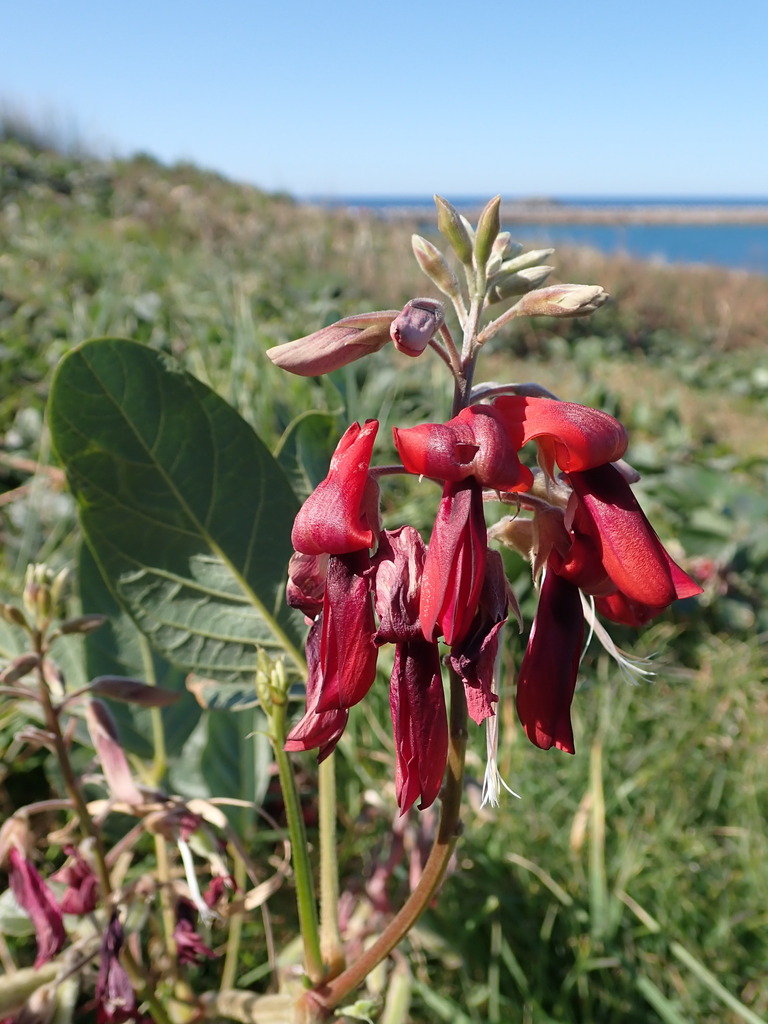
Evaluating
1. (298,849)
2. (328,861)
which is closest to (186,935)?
(328,861)

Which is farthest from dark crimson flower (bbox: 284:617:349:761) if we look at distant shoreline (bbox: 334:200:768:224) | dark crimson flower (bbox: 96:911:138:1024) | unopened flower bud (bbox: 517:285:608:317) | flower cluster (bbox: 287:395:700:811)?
distant shoreline (bbox: 334:200:768:224)

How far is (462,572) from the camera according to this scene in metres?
0.51

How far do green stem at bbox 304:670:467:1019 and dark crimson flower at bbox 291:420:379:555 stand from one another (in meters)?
0.13

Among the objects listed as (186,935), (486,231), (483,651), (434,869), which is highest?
(486,231)

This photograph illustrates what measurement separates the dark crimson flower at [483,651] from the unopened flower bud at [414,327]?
16 cm

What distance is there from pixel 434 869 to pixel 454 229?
509 mm

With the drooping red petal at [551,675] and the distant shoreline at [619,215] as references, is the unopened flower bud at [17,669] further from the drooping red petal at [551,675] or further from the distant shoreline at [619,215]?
the distant shoreline at [619,215]

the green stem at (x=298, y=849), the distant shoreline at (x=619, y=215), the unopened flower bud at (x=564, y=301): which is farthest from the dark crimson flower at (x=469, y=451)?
the distant shoreline at (x=619, y=215)

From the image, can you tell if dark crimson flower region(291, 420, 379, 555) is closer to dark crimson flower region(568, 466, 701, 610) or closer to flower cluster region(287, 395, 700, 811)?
flower cluster region(287, 395, 700, 811)

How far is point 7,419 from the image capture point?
288 cm

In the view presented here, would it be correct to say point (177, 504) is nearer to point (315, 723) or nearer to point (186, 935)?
point (315, 723)

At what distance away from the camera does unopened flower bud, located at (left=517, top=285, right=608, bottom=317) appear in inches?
21.7

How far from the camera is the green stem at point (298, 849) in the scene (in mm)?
621

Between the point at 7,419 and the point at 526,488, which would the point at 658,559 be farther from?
the point at 7,419
